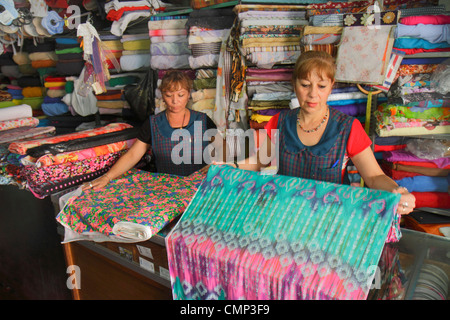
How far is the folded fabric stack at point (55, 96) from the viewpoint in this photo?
415 cm

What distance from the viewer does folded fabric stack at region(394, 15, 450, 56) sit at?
219 centimetres

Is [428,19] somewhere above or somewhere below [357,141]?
above

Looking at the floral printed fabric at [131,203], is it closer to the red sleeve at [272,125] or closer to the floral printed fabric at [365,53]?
the red sleeve at [272,125]

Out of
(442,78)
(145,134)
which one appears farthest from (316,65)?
(442,78)

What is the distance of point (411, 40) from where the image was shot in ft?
7.31

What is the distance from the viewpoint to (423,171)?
100 inches

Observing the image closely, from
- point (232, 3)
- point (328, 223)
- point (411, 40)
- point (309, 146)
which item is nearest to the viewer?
point (328, 223)

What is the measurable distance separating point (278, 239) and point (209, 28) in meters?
2.17

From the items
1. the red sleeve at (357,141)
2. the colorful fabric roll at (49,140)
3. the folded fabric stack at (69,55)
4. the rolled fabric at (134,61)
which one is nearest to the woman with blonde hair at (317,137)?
the red sleeve at (357,141)

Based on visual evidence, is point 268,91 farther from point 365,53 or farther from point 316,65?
point 316,65
